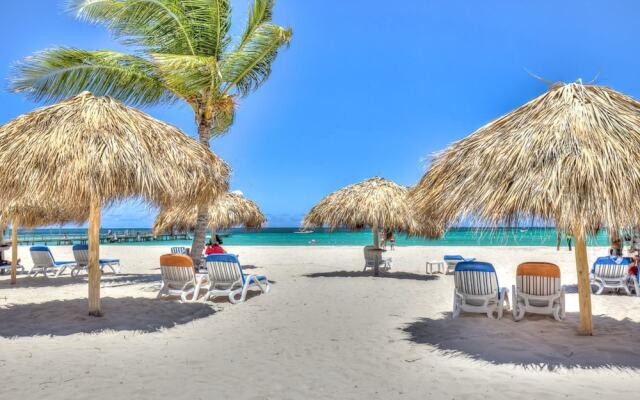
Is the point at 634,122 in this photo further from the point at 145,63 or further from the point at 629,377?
the point at 145,63

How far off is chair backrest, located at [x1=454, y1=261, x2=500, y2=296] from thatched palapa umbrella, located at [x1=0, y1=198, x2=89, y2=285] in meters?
8.48

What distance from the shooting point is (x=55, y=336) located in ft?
19.0

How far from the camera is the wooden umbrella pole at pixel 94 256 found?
642 centimetres

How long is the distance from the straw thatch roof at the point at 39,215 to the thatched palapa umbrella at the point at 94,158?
552 centimetres

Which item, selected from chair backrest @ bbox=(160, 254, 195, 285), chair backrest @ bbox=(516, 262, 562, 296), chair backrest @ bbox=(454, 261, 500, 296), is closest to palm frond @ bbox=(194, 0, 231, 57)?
chair backrest @ bbox=(160, 254, 195, 285)

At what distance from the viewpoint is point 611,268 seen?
940cm

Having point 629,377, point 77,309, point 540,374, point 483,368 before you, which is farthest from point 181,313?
point 629,377

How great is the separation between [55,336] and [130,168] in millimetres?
2189

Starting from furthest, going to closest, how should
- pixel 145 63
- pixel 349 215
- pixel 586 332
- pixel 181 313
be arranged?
pixel 349 215 < pixel 145 63 < pixel 181 313 < pixel 586 332

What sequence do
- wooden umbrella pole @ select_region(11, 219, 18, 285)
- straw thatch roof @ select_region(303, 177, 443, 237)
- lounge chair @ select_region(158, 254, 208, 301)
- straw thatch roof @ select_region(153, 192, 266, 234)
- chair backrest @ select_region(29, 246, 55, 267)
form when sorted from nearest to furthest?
1. lounge chair @ select_region(158, 254, 208, 301)
2. wooden umbrella pole @ select_region(11, 219, 18, 285)
3. straw thatch roof @ select_region(303, 177, 443, 237)
4. chair backrest @ select_region(29, 246, 55, 267)
5. straw thatch roof @ select_region(153, 192, 266, 234)

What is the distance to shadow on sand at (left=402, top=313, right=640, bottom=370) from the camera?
472 cm

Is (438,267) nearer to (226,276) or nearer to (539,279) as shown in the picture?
(226,276)

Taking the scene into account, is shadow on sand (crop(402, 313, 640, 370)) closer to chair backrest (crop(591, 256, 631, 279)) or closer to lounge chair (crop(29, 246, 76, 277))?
chair backrest (crop(591, 256, 631, 279))

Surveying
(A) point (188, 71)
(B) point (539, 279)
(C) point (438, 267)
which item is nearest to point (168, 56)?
(A) point (188, 71)
